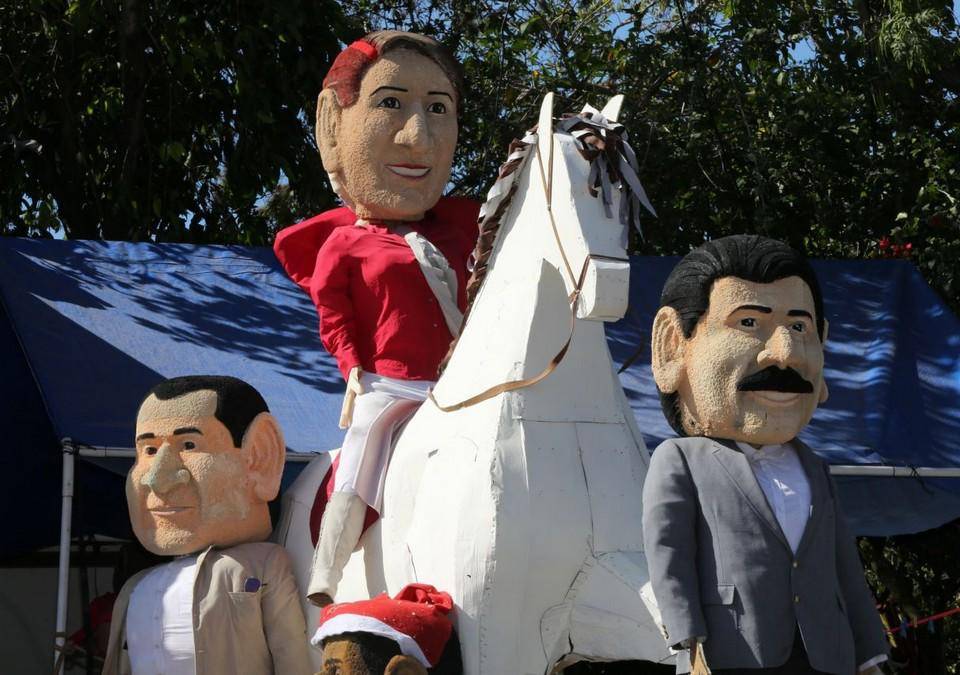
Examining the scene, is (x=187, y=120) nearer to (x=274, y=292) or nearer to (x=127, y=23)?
(x=127, y=23)

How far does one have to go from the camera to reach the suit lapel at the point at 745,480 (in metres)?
3.23

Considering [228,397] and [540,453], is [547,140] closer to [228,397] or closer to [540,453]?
[540,453]

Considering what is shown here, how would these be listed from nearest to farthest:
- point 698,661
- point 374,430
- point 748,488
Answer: point 698,661, point 748,488, point 374,430

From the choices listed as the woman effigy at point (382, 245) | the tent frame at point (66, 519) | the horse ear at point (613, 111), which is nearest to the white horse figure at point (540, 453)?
the horse ear at point (613, 111)

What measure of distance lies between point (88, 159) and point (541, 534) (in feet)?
18.4

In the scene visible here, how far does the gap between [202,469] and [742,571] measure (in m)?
1.65

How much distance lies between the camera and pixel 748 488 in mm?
3262

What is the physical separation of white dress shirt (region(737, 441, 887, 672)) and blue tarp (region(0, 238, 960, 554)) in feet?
6.42

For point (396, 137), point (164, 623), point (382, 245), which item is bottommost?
point (164, 623)

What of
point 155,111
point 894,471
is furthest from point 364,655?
point 155,111

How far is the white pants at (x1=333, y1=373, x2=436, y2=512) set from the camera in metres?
3.93

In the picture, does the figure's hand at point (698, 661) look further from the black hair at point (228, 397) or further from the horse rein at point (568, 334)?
the black hair at point (228, 397)

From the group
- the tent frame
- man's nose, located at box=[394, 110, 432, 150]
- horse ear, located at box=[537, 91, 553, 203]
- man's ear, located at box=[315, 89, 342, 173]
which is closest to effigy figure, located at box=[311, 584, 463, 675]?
horse ear, located at box=[537, 91, 553, 203]

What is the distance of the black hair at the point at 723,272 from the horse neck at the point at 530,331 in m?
0.25
